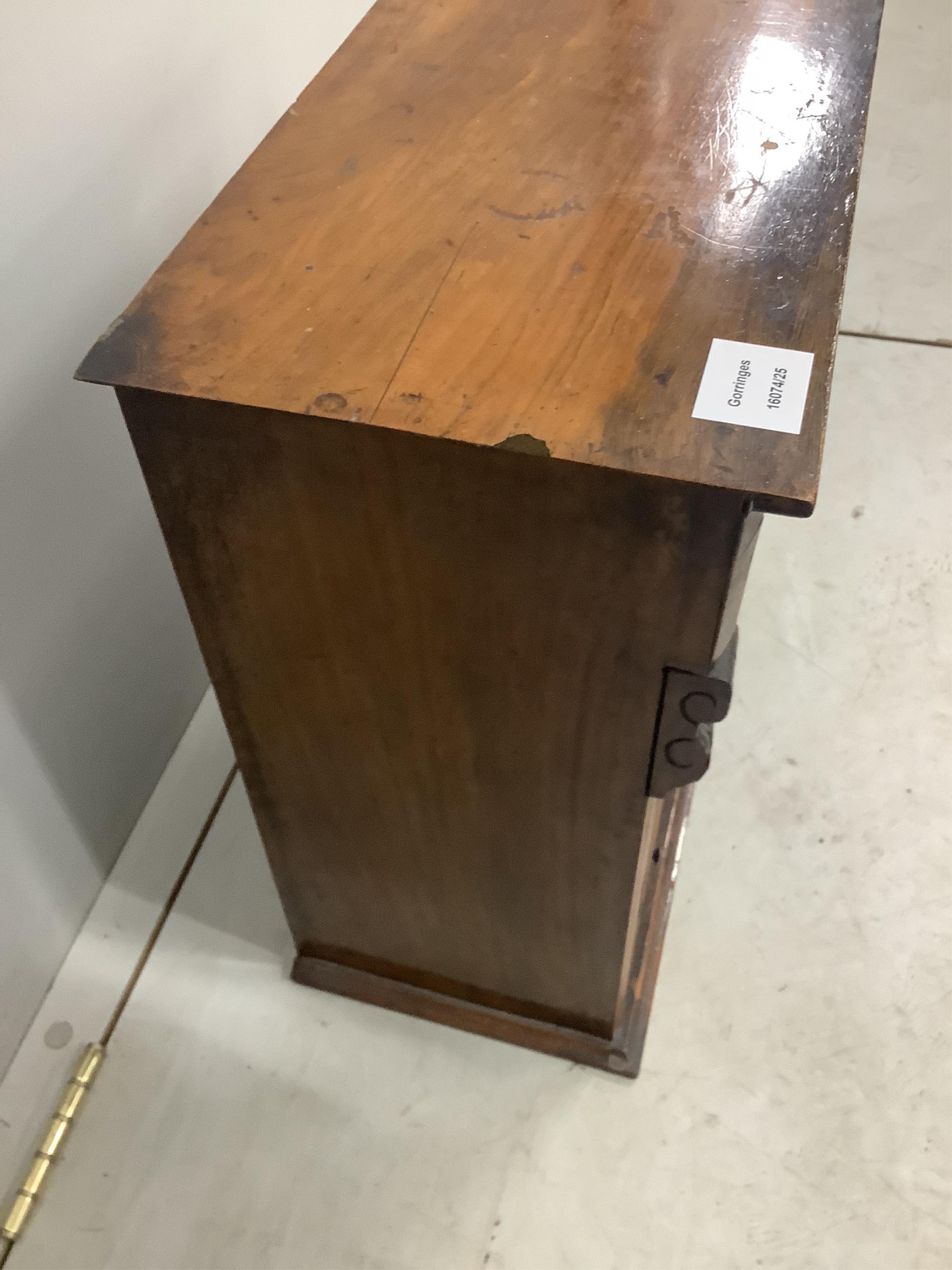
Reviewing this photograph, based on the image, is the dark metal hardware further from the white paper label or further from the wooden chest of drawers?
the white paper label

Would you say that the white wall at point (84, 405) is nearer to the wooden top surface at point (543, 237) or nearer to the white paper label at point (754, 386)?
the wooden top surface at point (543, 237)

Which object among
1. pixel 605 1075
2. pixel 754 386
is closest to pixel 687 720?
pixel 754 386

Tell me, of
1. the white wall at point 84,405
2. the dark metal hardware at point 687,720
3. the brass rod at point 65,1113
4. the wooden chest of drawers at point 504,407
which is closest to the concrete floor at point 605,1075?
the brass rod at point 65,1113

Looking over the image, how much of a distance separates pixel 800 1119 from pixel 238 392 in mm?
927

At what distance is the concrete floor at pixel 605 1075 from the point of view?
38.6 inches

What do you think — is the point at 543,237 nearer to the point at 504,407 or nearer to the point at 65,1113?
the point at 504,407

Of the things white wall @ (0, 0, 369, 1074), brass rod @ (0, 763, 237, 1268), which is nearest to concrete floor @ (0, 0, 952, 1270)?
brass rod @ (0, 763, 237, 1268)

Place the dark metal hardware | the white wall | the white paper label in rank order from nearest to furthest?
the white paper label < the dark metal hardware < the white wall

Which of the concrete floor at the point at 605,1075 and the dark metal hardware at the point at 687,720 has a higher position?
the dark metal hardware at the point at 687,720

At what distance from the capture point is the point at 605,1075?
1.07m

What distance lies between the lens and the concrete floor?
3.22 feet

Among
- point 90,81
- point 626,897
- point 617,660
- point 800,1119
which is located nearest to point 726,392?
point 617,660

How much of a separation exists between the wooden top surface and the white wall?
0.70 feet

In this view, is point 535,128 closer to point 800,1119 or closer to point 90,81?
point 90,81
